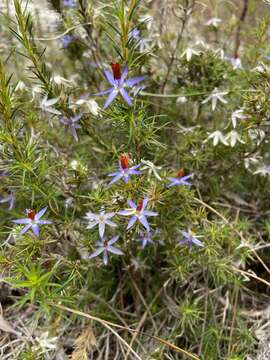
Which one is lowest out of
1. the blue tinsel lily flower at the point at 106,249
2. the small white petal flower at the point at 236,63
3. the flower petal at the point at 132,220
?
the blue tinsel lily flower at the point at 106,249

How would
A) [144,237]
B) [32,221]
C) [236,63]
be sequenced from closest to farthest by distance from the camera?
[32,221] < [144,237] < [236,63]

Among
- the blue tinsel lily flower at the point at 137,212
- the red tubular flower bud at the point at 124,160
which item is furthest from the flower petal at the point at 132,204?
the red tubular flower bud at the point at 124,160

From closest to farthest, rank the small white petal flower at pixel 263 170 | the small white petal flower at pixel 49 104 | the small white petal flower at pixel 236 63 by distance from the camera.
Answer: the small white petal flower at pixel 49 104, the small white petal flower at pixel 263 170, the small white petal flower at pixel 236 63

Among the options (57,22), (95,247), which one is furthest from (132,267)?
(57,22)

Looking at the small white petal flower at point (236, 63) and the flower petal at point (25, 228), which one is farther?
the small white petal flower at point (236, 63)

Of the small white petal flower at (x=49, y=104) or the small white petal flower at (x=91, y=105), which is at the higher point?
the small white petal flower at (x=49, y=104)

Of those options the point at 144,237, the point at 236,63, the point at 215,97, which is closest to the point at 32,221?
the point at 144,237

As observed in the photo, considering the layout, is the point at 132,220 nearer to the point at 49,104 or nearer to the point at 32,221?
the point at 32,221

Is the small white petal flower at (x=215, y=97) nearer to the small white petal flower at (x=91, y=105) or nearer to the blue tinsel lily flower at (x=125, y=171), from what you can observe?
the small white petal flower at (x=91, y=105)

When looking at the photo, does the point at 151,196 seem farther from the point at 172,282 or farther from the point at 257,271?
the point at 257,271
